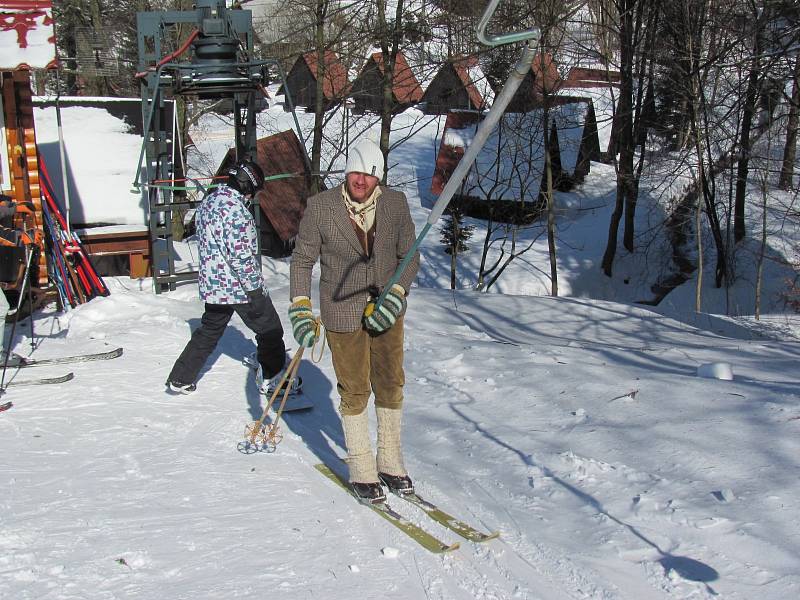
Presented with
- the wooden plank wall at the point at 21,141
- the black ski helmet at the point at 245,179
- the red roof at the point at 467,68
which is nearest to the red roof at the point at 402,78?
the red roof at the point at 467,68

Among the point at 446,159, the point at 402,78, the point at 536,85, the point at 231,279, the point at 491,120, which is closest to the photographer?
the point at 491,120

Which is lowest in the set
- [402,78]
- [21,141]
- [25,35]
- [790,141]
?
[790,141]

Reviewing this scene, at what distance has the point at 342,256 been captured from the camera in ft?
13.3

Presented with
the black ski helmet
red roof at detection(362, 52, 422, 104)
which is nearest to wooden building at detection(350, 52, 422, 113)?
red roof at detection(362, 52, 422, 104)

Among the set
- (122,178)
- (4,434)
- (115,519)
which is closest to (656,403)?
(115,519)

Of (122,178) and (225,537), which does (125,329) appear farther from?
(122,178)

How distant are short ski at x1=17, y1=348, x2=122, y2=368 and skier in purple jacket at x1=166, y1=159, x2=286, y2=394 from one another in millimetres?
1128

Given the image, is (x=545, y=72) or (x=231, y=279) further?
(x=545, y=72)

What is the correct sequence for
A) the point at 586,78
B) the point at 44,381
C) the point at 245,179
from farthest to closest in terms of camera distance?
the point at 586,78 → the point at 44,381 → the point at 245,179

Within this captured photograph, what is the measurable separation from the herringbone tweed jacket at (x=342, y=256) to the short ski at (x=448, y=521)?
0.97m

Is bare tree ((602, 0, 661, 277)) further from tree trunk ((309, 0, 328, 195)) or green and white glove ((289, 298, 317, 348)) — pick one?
green and white glove ((289, 298, 317, 348))

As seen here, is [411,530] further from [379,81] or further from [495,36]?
[379,81]

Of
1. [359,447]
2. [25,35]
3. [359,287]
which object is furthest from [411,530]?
[25,35]

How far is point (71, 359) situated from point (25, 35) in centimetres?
371
